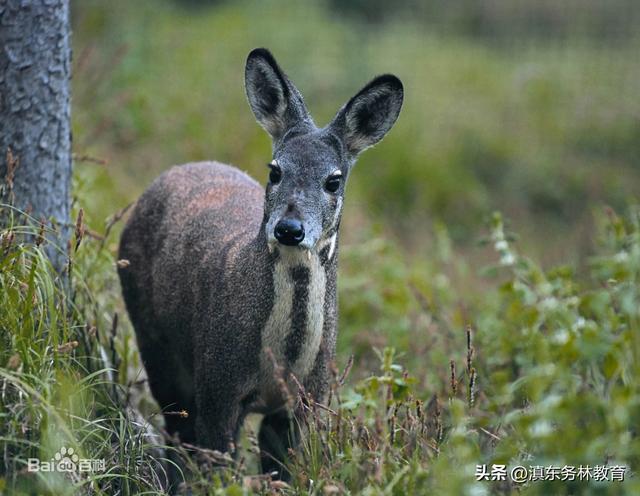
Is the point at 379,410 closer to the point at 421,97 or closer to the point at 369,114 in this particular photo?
the point at 369,114

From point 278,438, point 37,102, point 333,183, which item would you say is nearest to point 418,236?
point 278,438

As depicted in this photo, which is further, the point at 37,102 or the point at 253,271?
the point at 37,102

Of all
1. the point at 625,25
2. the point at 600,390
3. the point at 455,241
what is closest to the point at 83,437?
the point at 600,390

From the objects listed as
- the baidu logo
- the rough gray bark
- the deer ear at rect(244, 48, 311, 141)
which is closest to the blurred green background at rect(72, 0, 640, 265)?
the rough gray bark

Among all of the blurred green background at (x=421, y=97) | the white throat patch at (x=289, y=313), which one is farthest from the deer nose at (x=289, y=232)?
the blurred green background at (x=421, y=97)

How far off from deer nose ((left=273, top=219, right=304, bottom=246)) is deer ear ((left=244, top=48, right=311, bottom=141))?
92 centimetres

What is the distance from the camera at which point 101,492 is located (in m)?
3.78

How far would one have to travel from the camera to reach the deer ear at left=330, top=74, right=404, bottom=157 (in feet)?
15.8

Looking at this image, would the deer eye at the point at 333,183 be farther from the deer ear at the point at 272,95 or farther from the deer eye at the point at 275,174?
the deer ear at the point at 272,95

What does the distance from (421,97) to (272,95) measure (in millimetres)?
8143

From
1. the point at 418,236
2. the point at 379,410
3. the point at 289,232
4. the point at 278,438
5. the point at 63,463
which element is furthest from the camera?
the point at 418,236

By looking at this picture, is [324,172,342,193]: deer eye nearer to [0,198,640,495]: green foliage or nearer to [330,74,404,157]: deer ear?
[330,74,404,157]: deer ear

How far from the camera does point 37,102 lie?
4.96m

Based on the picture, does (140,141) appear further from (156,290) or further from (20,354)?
(20,354)
